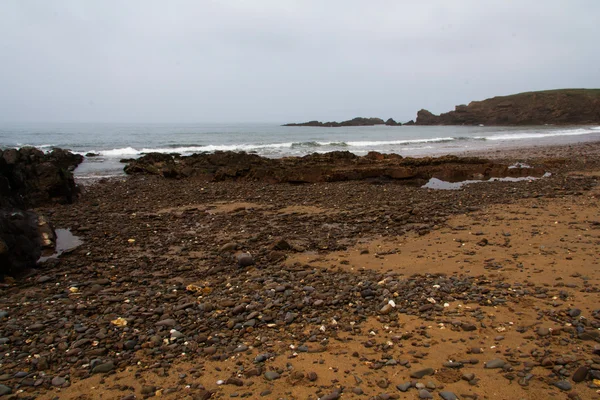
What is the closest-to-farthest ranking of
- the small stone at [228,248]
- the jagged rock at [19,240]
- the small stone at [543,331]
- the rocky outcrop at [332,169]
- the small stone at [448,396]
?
1. the small stone at [448,396]
2. the small stone at [543,331]
3. the jagged rock at [19,240]
4. the small stone at [228,248]
5. the rocky outcrop at [332,169]

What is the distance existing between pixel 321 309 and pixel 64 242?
6.44 m

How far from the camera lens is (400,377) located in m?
3.45

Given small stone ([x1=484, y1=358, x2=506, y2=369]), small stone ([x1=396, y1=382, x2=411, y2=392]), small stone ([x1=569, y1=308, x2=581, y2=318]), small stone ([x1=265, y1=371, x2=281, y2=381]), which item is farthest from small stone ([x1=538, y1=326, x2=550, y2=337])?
small stone ([x1=265, y1=371, x2=281, y2=381])

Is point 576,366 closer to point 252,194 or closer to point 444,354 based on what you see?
point 444,354

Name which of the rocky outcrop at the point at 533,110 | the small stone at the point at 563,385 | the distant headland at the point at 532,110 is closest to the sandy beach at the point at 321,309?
the small stone at the point at 563,385

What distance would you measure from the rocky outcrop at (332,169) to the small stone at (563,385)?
12.9m

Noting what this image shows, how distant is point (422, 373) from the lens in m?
3.47

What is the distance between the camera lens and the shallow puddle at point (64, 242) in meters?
7.58

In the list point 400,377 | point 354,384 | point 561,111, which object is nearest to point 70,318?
point 354,384

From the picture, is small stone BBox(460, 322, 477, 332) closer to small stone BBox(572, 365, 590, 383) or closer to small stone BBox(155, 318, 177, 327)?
small stone BBox(572, 365, 590, 383)

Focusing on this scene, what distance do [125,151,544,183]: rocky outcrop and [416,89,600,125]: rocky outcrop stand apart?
8439 centimetres

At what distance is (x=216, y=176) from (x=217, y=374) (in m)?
14.8

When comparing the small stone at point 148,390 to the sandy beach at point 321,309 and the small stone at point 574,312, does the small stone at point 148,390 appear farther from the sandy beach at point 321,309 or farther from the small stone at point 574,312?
the small stone at point 574,312

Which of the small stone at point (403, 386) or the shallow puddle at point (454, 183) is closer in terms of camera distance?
the small stone at point (403, 386)
